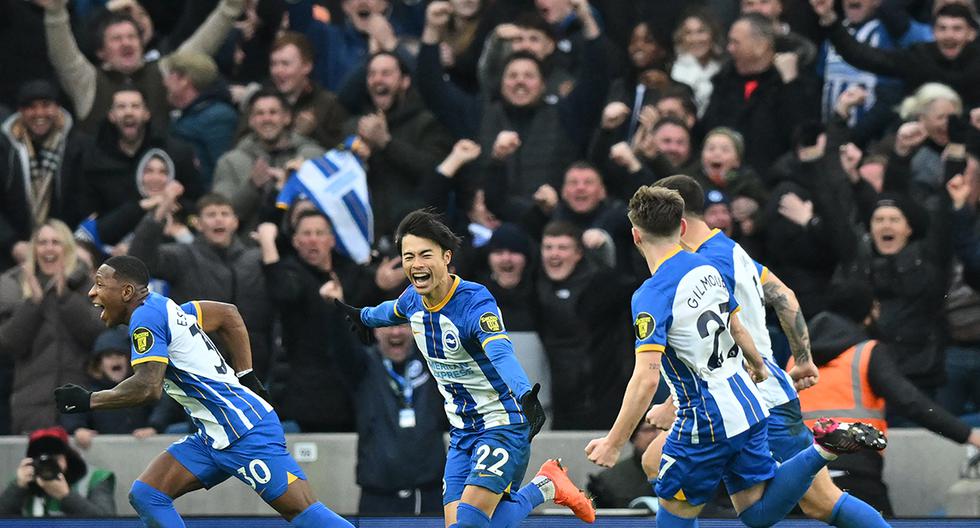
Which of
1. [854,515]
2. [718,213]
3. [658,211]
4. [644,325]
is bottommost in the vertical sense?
[854,515]

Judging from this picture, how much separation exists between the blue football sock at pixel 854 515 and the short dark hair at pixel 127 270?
355cm

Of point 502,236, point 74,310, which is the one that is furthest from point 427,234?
point 74,310

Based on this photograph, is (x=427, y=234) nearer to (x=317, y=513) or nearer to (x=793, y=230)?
(x=317, y=513)

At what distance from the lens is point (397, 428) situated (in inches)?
419

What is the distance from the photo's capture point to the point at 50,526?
31.3 feet

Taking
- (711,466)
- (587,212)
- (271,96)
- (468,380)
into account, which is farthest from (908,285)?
(271,96)

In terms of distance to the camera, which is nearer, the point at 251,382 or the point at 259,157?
the point at 251,382

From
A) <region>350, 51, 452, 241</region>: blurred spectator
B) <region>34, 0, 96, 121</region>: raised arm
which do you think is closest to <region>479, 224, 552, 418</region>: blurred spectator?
<region>350, 51, 452, 241</region>: blurred spectator

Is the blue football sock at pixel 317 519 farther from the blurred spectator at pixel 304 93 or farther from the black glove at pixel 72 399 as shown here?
the blurred spectator at pixel 304 93

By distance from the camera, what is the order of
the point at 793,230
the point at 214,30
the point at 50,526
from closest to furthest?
the point at 50,526 < the point at 793,230 < the point at 214,30

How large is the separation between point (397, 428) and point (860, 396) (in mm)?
2911

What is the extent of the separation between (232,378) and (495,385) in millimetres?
1419

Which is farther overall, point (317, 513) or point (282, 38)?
point (282, 38)

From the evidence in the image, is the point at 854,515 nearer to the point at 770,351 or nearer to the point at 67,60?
the point at 770,351
